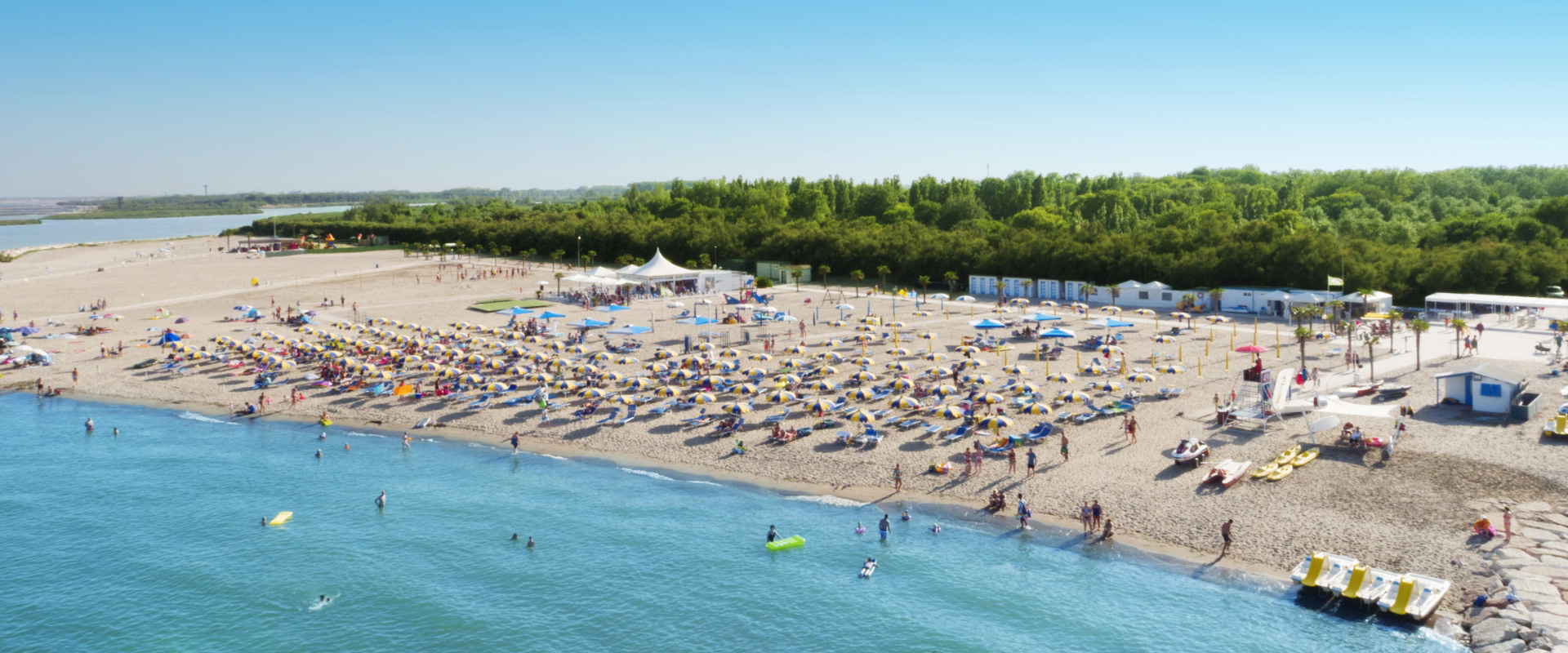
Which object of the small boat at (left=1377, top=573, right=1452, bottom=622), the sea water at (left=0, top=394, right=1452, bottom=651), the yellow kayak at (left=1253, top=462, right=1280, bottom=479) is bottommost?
the sea water at (left=0, top=394, right=1452, bottom=651)

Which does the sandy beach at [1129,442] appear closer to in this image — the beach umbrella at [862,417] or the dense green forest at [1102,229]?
the beach umbrella at [862,417]

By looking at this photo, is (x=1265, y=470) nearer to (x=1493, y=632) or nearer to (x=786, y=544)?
(x=1493, y=632)

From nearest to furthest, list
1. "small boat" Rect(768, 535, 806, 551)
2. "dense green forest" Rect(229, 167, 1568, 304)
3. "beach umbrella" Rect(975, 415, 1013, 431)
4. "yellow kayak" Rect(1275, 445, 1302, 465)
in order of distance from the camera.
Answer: "small boat" Rect(768, 535, 806, 551) → "yellow kayak" Rect(1275, 445, 1302, 465) → "beach umbrella" Rect(975, 415, 1013, 431) → "dense green forest" Rect(229, 167, 1568, 304)

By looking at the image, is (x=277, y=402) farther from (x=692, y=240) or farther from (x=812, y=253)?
(x=692, y=240)

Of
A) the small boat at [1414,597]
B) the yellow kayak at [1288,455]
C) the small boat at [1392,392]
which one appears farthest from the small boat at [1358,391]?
the small boat at [1414,597]

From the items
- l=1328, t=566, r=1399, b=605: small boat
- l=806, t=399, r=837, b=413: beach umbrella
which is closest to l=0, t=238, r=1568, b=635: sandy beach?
l=806, t=399, r=837, b=413: beach umbrella

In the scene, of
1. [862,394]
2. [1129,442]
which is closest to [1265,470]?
[1129,442]

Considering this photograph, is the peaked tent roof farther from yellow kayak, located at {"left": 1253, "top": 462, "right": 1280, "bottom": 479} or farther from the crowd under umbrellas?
yellow kayak, located at {"left": 1253, "top": 462, "right": 1280, "bottom": 479}

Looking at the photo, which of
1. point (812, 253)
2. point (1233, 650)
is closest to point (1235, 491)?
point (1233, 650)
